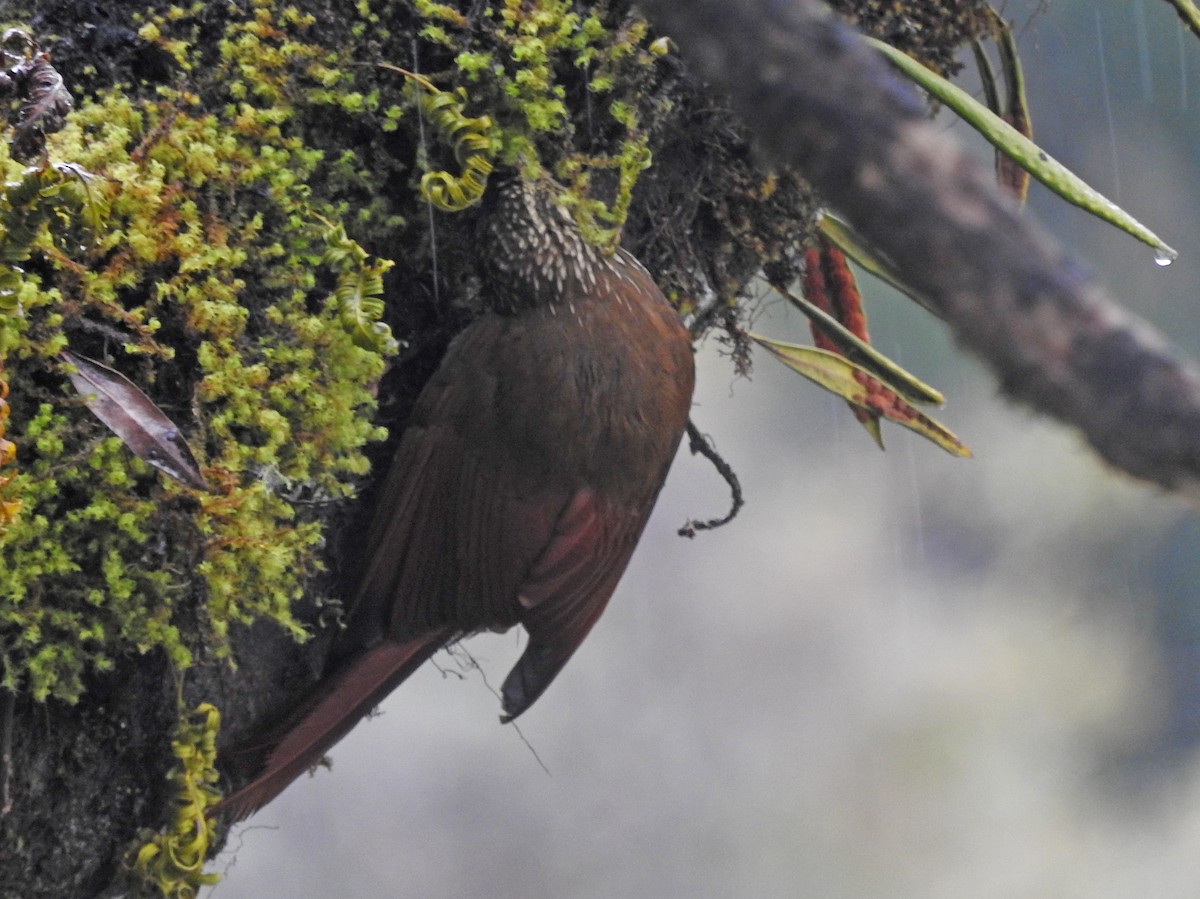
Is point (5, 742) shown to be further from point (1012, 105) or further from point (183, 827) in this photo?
point (1012, 105)

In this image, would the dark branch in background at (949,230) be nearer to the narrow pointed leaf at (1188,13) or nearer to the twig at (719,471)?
the twig at (719,471)

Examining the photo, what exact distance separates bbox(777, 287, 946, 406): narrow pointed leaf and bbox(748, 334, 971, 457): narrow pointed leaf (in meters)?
0.02

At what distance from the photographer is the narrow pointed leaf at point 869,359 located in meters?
1.42

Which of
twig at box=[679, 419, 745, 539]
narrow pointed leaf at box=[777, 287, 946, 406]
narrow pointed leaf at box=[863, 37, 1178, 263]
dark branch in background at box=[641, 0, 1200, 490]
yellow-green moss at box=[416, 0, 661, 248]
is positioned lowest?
twig at box=[679, 419, 745, 539]

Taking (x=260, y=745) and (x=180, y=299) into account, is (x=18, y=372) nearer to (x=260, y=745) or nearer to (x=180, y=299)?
(x=180, y=299)

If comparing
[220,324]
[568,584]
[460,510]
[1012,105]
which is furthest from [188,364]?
[1012,105]

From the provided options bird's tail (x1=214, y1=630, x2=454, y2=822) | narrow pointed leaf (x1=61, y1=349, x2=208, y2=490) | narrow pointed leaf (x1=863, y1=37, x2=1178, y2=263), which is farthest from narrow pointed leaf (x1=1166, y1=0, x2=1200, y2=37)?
narrow pointed leaf (x1=61, y1=349, x2=208, y2=490)

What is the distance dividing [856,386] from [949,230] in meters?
1.32

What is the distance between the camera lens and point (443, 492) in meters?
0.89

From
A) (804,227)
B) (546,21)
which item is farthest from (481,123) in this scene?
(804,227)

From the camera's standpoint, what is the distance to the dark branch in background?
225mm

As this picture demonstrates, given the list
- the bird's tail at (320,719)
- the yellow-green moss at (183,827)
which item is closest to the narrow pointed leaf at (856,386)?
the bird's tail at (320,719)

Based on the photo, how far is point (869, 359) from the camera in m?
1.46

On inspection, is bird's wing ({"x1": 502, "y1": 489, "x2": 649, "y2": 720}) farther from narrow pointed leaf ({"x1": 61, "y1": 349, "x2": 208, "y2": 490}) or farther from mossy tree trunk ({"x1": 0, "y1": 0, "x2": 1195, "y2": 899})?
narrow pointed leaf ({"x1": 61, "y1": 349, "x2": 208, "y2": 490})
